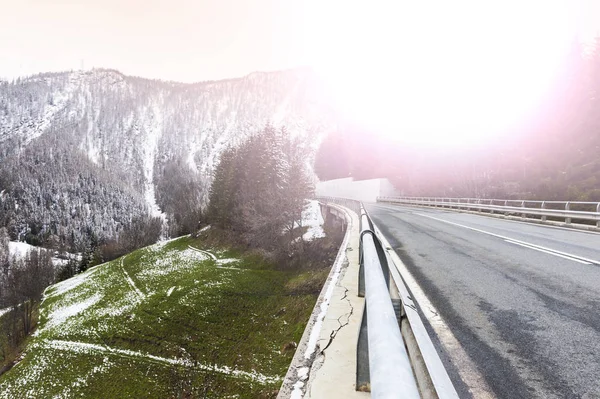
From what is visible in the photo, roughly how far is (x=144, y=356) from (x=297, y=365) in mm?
30488

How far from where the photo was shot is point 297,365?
239 centimetres

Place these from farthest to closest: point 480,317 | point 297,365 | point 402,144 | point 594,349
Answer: point 402,144, point 480,317, point 594,349, point 297,365

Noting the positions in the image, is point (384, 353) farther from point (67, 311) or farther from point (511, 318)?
point (67, 311)

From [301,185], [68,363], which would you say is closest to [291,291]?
[301,185]

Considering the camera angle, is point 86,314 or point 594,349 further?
point 86,314

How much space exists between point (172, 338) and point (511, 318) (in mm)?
30546

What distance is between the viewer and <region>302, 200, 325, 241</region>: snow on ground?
37094mm

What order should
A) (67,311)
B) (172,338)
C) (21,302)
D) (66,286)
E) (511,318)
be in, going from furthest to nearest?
(66,286), (21,302), (67,311), (172,338), (511,318)

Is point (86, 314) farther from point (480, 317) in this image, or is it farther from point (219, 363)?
point (480, 317)

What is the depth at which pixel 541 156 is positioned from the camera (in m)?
36.5

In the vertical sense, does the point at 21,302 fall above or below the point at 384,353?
below

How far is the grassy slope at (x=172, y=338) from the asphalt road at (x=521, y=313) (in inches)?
714

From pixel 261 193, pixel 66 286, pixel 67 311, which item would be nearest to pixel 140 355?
pixel 67 311

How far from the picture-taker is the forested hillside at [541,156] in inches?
1143
